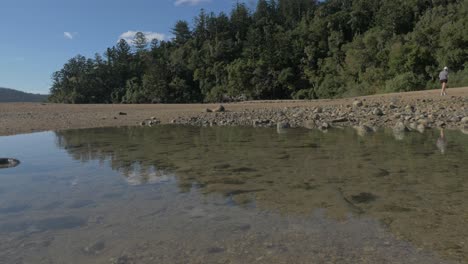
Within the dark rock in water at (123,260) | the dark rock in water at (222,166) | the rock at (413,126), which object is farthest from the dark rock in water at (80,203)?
the rock at (413,126)

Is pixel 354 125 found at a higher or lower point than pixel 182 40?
lower

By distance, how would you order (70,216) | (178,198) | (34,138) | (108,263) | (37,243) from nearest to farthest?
(108,263) → (37,243) → (70,216) → (178,198) → (34,138)

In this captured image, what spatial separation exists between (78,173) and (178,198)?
253 cm

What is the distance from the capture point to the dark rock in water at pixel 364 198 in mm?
4477

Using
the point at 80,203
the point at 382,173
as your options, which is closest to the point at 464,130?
the point at 382,173

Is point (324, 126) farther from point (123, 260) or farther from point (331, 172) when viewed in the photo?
point (123, 260)

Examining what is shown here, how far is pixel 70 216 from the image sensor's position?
4.30 m

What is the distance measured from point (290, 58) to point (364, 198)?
5675cm

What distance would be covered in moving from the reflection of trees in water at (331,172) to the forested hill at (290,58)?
19.7 metres

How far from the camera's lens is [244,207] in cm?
441

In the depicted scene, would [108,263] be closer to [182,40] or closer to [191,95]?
[191,95]

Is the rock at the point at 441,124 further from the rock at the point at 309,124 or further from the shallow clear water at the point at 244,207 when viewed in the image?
the shallow clear water at the point at 244,207

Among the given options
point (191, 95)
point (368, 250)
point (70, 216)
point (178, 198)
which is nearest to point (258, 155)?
point (178, 198)

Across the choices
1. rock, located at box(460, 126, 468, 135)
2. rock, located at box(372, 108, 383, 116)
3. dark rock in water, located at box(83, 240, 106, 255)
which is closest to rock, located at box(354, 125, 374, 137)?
rock, located at box(460, 126, 468, 135)
